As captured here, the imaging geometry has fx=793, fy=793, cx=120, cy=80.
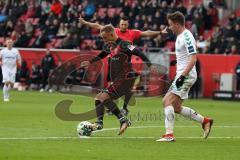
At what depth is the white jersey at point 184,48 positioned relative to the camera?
15.1m

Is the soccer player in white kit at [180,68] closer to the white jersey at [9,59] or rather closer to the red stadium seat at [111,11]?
the white jersey at [9,59]

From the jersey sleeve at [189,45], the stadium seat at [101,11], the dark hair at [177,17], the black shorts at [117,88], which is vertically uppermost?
the stadium seat at [101,11]

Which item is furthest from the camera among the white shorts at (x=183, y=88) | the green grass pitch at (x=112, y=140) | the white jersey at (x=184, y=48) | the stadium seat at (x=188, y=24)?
the stadium seat at (x=188, y=24)

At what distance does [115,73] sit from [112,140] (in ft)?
9.02

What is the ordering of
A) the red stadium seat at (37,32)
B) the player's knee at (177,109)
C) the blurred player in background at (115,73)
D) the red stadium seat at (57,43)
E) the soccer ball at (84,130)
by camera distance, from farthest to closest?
the red stadium seat at (37,32), the red stadium seat at (57,43), the blurred player in background at (115,73), the soccer ball at (84,130), the player's knee at (177,109)

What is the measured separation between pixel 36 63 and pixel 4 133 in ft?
81.7

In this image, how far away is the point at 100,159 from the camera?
39.8 ft

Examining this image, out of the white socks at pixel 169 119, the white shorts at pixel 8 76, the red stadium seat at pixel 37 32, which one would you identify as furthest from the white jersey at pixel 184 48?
the red stadium seat at pixel 37 32

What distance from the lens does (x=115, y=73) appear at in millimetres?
17750

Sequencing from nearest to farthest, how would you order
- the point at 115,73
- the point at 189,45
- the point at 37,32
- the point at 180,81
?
1. the point at 180,81
2. the point at 189,45
3. the point at 115,73
4. the point at 37,32

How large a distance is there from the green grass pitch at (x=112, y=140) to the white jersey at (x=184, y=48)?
1499mm

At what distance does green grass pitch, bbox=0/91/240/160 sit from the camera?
41.8ft

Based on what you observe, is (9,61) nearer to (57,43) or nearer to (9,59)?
(9,59)

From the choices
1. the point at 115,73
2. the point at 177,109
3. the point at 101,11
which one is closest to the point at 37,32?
the point at 101,11
